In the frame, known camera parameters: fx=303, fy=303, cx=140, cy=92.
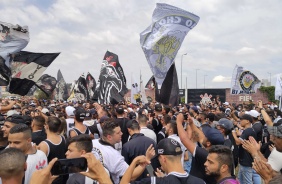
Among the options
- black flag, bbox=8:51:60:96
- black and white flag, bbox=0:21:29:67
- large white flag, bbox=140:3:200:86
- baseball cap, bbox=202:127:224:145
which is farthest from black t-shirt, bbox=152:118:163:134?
black and white flag, bbox=0:21:29:67

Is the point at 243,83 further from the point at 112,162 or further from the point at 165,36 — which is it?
the point at 112,162

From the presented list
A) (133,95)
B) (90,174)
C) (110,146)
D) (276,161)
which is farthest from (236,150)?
(133,95)

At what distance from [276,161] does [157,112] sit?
5834mm

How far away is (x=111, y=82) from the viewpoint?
49.4 feet

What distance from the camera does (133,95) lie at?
61.4ft

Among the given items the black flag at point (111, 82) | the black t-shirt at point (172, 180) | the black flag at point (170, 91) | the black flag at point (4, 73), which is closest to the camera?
the black t-shirt at point (172, 180)

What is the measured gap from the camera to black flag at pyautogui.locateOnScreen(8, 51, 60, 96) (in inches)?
377

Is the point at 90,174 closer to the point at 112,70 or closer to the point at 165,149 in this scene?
the point at 165,149

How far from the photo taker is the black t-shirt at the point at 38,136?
5527 mm

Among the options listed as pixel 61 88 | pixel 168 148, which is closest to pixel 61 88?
pixel 61 88

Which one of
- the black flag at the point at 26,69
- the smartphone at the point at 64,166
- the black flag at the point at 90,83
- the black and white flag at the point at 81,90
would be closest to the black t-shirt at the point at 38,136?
the smartphone at the point at 64,166

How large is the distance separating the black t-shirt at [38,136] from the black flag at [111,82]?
8.87 metres

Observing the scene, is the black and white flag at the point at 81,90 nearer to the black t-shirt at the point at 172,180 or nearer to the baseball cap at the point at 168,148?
the baseball cap at the point at 168,148

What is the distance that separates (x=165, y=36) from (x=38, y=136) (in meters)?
7.85
